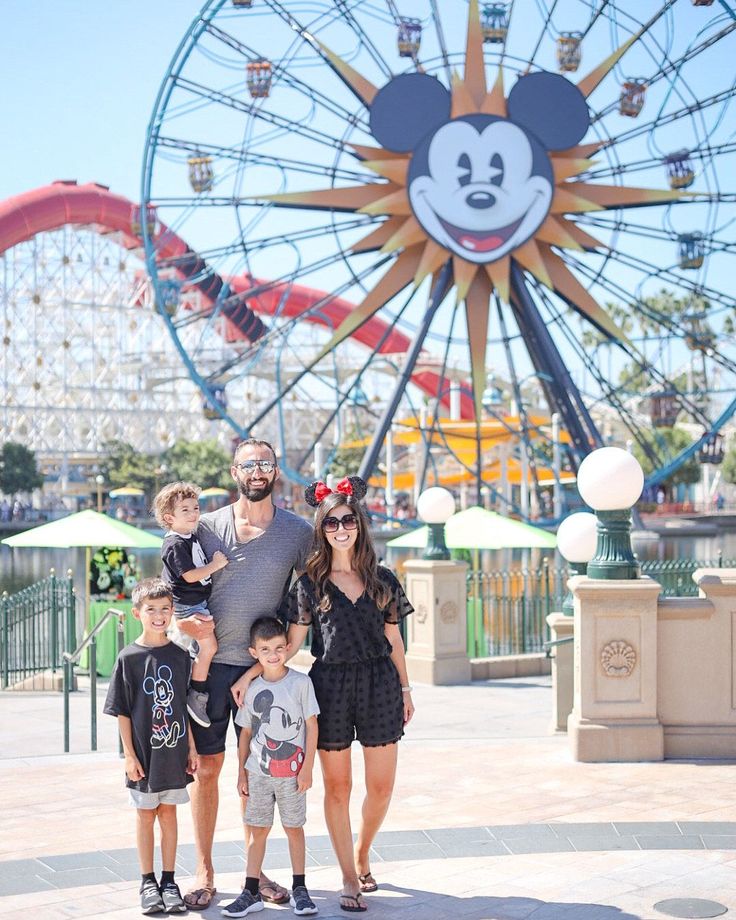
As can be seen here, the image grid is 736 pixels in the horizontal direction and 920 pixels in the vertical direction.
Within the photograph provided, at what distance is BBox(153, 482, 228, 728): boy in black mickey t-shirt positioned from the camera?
17.8 ft

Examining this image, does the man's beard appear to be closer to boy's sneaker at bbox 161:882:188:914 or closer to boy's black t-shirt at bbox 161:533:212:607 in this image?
boy's black t-shirt at bbox 161:533:212:607

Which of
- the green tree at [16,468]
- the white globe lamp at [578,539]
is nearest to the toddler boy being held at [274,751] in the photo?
the white globe lamp at [578,539]

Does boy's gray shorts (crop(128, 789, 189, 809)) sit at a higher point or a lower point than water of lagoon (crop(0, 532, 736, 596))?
higher

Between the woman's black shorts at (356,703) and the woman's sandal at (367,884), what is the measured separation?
0.56 metres

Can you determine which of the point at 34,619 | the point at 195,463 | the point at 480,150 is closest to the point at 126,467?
the point at 195,463

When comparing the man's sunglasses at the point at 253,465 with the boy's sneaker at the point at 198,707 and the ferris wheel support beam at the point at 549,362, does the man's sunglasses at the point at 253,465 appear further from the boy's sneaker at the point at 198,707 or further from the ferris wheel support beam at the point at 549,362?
the ferris wheel support beam at the point at 549,362

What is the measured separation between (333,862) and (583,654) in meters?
2.57

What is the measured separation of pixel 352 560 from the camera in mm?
5539

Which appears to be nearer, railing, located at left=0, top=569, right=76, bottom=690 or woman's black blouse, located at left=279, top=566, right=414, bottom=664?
woman's black blouse, located at left=279, top=566, right=414, bottom=664

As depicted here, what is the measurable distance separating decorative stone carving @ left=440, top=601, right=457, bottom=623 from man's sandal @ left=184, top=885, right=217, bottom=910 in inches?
310

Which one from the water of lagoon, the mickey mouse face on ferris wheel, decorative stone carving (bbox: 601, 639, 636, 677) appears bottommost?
the water of lagoon

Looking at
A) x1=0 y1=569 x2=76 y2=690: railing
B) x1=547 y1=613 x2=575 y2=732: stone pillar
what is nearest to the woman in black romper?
x1=547 y1=613 x2=575 y2=732: stone pillar

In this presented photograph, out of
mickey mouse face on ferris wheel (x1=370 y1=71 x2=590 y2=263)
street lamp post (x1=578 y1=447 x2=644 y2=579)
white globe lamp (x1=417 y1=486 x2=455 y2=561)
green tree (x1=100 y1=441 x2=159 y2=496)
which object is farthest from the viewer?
green tree (x1=100 y1=441 x2=159 y2=496)

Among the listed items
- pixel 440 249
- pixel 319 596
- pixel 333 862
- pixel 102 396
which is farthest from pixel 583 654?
pixel 102 396
